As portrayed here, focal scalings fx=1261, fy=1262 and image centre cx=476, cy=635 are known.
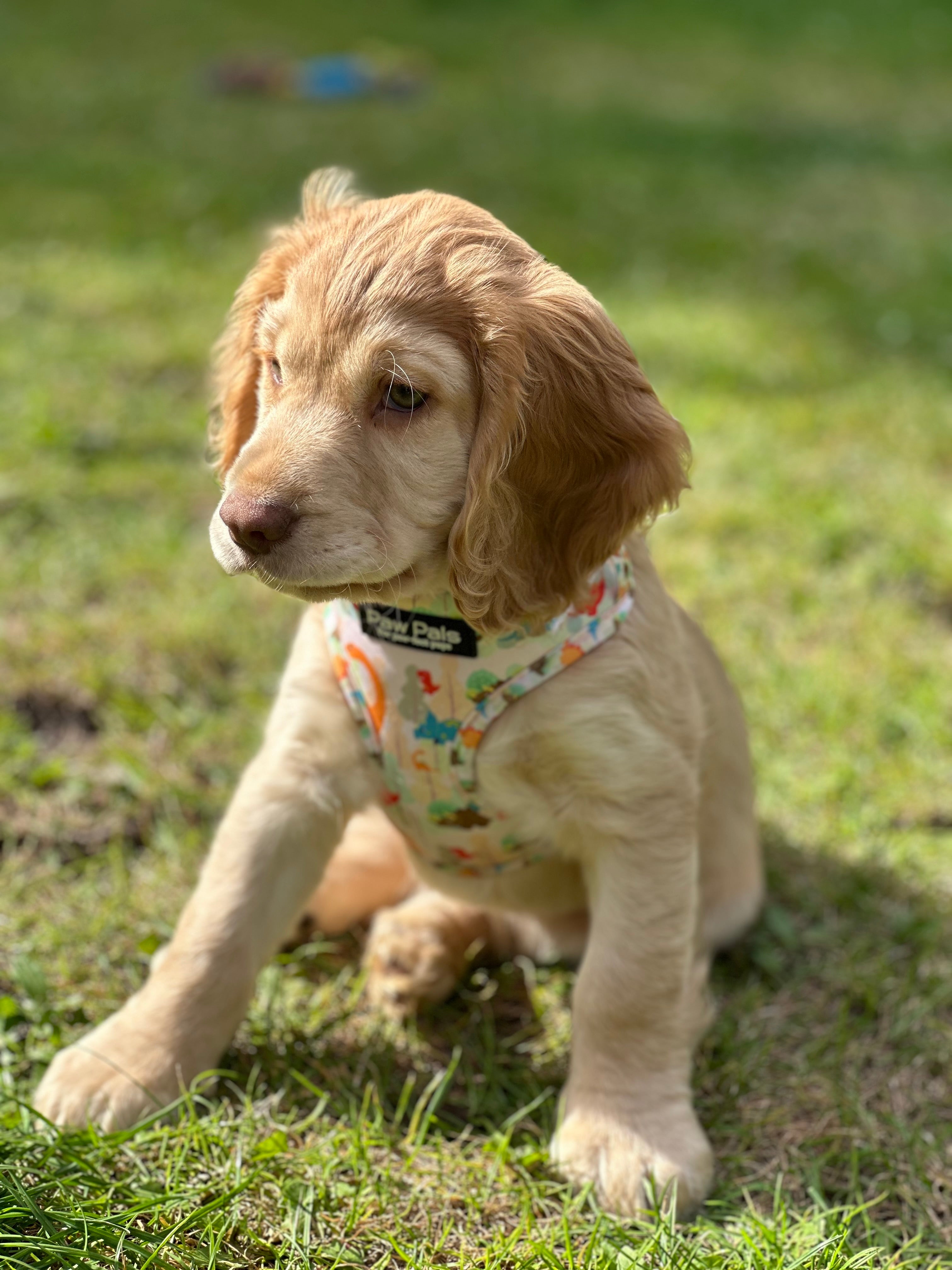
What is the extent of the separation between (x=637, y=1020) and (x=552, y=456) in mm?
1155

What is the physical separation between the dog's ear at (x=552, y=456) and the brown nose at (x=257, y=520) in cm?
33

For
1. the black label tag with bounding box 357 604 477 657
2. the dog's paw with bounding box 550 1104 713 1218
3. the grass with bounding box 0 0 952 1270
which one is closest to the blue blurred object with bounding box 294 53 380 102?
the grass with bounding box 0 0 952 1270

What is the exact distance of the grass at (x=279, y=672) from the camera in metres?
2.36

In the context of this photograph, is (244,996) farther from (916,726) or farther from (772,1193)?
(916,726)

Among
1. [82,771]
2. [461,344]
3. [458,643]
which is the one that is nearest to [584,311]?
[461,344]

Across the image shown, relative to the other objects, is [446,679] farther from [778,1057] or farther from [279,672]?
[279,672]

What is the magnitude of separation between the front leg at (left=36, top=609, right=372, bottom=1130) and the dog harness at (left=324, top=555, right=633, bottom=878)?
0.09m

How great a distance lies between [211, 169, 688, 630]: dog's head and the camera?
7.11ft

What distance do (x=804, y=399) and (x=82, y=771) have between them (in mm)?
4224

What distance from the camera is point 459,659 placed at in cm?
249

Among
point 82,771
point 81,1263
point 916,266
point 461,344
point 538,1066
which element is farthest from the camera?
point 916,266

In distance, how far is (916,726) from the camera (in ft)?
12.9

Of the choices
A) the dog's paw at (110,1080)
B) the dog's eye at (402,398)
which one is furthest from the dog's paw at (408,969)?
the dog's eye at (402,398)

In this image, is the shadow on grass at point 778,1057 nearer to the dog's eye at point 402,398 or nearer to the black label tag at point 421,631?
the black label tag at point 421,631
